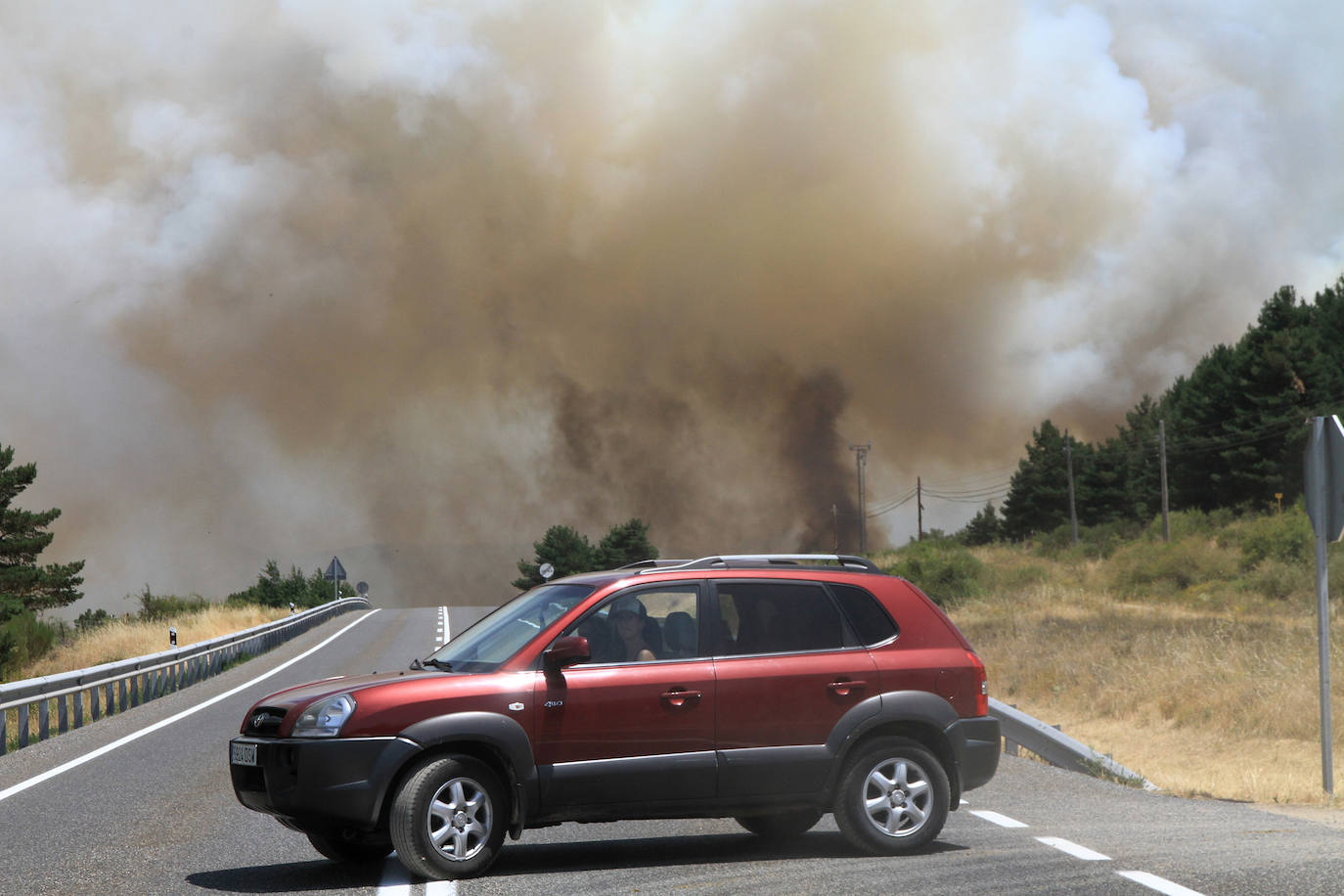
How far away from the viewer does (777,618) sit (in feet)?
26.5

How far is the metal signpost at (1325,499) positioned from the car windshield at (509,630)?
633 centimetres

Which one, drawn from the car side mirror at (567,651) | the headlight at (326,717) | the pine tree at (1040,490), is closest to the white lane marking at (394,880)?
the headlight at (326,717)

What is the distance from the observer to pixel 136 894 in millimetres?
6992

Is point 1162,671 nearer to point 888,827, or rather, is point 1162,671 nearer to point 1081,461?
point 888,827

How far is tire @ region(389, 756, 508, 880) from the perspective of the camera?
23.4 feet

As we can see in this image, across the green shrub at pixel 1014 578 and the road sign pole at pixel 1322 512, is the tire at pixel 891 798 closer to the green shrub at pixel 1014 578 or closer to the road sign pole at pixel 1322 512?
the road sign pole at pixel 1322 512

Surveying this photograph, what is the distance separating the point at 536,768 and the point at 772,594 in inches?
68.4

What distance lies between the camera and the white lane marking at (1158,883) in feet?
21.9

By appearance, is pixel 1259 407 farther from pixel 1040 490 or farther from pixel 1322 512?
pixel 1322 512

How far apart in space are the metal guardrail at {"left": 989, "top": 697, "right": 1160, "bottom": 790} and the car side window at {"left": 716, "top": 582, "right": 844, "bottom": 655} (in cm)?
482

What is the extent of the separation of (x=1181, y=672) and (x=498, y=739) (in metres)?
14.8

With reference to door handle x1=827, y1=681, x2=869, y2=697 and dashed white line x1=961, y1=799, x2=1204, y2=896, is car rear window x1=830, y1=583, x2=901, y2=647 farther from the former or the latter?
dashed white line x1=961, y1=799, x2=1204, y2=896

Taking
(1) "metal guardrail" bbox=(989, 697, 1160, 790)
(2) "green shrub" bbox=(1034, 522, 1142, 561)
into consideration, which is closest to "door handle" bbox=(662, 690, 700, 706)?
(1) "metal guardrail" bbox=(989, 697, 1160, 790)

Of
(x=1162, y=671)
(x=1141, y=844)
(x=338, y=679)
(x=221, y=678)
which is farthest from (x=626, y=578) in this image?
(x=221, y=678)
